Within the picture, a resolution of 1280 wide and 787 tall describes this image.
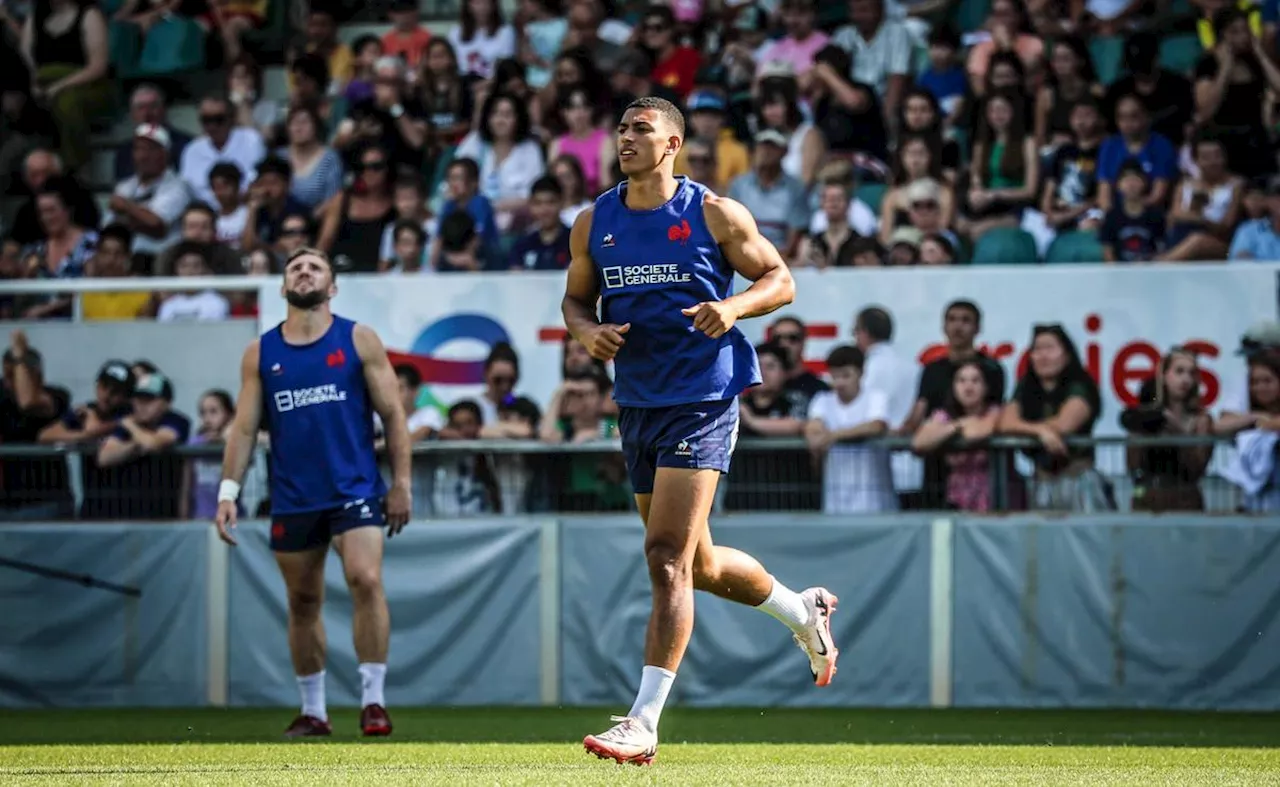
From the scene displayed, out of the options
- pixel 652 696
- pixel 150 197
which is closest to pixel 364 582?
pixel 652 696

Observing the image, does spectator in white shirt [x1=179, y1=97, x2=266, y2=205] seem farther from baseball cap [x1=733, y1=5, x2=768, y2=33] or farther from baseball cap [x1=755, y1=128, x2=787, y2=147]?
baseball cap [x1=755, y1=128, x2=787, y2=147]

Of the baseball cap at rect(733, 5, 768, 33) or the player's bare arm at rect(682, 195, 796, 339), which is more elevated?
the baseball cap at rect(733, 5, 768, 33)

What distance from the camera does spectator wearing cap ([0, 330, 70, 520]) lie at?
43.3 feet

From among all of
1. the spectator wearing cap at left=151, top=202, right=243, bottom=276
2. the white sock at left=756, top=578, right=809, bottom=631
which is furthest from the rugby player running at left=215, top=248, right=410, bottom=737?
the spectator wearing cap at left=151, top=202, right=243, bottom=276

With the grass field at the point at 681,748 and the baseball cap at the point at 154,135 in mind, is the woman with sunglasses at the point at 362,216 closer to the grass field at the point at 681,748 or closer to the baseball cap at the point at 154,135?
the baseball cap at the point at 154,135

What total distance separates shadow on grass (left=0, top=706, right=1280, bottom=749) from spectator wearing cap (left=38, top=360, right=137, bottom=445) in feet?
5.93

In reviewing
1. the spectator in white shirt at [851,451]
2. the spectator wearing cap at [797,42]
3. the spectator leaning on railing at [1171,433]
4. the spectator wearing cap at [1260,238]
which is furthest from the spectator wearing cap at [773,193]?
the spectator leaning on railing at [1171,433]

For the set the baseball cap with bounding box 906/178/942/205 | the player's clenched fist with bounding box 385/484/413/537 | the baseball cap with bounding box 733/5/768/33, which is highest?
the baseball cap with bounding box 733/5/768/33

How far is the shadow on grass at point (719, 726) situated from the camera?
9.84 metres

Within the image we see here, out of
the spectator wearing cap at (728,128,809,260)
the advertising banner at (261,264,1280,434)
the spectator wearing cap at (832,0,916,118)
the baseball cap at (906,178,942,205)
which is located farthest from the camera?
the spectator wearing cap at (832,0,916,118)

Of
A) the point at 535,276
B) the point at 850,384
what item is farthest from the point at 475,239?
the point at 850,384

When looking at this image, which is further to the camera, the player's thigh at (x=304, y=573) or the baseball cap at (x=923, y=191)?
the baseball cap at (x=923, y=191)

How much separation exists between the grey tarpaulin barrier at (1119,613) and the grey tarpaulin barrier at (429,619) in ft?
9.15

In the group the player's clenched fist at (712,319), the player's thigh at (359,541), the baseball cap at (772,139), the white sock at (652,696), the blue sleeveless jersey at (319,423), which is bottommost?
the white sock at (652,696)
